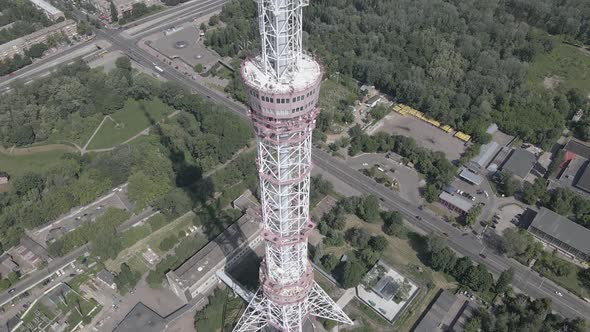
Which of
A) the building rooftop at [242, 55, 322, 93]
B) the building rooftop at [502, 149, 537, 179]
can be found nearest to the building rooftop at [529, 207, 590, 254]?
the building rooftop at [502, 149, 537, 179]

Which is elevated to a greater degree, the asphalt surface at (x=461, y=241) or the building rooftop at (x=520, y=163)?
the building rooftop at (x=520, y=163)

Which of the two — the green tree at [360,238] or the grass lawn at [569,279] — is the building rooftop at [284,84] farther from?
the grass lawn at [569,279]

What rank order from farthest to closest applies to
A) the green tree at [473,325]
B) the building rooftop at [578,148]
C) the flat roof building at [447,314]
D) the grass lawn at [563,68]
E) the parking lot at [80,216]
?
the grass lawn at [563,68]
the building rooftop at [578,148]
the parking lot at [80,216]
the flat roof building at [447,314]
the green tree at [473,325]

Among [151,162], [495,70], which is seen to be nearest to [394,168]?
[495,70]

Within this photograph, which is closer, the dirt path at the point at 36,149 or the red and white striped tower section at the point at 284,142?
the red and white striped tower section at the point at 284,142

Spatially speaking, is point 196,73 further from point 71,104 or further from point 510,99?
point 510,99

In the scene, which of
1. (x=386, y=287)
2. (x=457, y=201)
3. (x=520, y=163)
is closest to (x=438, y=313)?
(x=386, y=287)

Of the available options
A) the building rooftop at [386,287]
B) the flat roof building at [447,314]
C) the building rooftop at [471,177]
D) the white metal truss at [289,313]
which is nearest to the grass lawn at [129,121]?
the white metal truss at [289,313]
